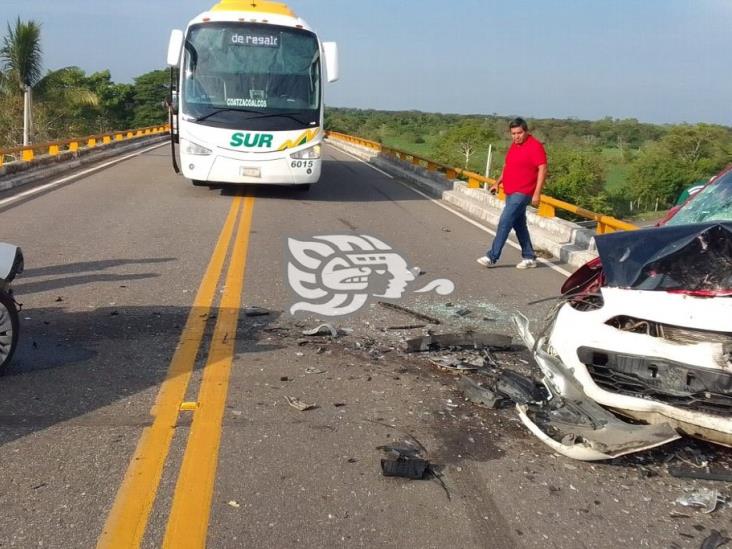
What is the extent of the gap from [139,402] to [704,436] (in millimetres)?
3301

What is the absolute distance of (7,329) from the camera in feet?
16.1

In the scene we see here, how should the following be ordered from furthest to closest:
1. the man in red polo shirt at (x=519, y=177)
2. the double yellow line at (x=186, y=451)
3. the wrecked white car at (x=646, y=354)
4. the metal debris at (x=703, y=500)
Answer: the man in red polo shirt at (x=519, y=177) → the wrecked white car at (x=646, y=354) → the metal debris at (x=703, y=500) → the double yellow line at (x=186, y=451)

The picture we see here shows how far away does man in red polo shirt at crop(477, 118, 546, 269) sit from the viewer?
29.6ft

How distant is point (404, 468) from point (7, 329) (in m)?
2.94

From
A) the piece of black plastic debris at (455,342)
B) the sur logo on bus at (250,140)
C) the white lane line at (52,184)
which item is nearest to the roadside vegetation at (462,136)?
the white lane line at (52,184)

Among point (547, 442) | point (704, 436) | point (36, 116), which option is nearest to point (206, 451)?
point (547, 442)

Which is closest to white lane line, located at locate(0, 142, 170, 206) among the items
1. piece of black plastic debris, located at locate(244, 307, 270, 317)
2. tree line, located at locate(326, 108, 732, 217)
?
piece of black plastic debris, located at locate(244, 307, 270, 317)

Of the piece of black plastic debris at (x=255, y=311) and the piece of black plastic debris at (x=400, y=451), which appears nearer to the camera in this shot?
the piece of black plastic debris at (x=400, y=451)

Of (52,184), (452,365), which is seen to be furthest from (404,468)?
(52,184)

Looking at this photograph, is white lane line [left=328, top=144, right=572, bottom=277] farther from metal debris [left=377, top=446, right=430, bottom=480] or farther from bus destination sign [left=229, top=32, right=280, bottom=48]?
metal debris [left=377, top=446, right=430, bottom=480]

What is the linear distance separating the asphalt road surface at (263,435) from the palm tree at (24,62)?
24.1 metres

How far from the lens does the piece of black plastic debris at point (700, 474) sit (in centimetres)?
388

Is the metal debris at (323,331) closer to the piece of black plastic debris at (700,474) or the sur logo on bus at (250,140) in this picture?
the piece of black plastic debris at (700,474)

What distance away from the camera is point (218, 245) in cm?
1005
